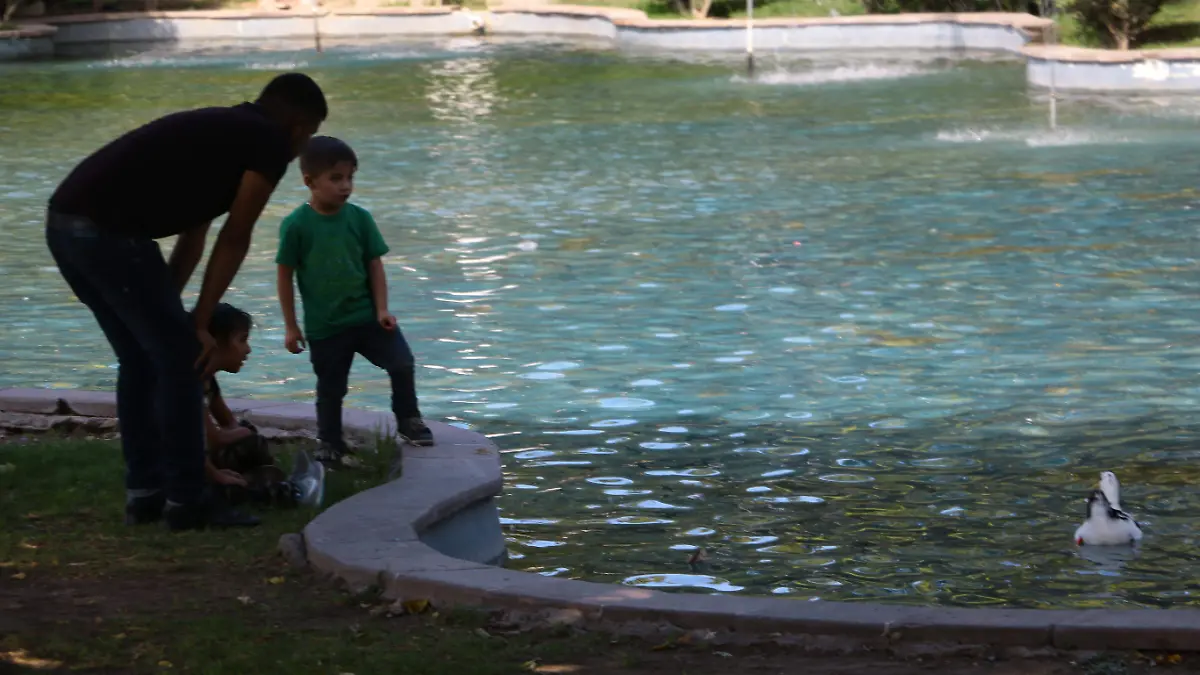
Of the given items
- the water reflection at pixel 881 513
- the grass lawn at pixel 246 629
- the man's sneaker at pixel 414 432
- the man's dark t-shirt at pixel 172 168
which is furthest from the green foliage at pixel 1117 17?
the man's dark t-shirt at pixel 172 168

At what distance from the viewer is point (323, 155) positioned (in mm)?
6262

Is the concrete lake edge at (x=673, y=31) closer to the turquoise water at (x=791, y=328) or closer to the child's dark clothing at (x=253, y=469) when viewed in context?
the turquoise water at (x=791, y=328)

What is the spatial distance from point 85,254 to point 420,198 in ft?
36.5

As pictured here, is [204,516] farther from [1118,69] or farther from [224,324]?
[1118,69]

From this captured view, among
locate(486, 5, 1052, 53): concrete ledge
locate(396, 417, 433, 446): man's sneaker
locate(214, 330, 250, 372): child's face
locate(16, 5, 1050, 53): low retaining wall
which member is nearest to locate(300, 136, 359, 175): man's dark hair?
locate(214, 330, 250, 372): child's face

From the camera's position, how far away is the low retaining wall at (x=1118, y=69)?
23.6m

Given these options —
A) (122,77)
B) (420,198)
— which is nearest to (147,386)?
(420,198)

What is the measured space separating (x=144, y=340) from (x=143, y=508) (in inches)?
27.5

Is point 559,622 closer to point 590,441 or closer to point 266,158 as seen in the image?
point 266,158

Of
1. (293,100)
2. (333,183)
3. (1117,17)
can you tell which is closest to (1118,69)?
(1117,17)

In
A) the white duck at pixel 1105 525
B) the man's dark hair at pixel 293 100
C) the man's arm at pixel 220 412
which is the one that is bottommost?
the white duck at pixel 1105 525

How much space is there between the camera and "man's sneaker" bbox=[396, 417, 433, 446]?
6.67 meters

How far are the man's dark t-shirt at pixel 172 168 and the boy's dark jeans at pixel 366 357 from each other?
3.64ft

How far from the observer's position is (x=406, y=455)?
6.56 m
